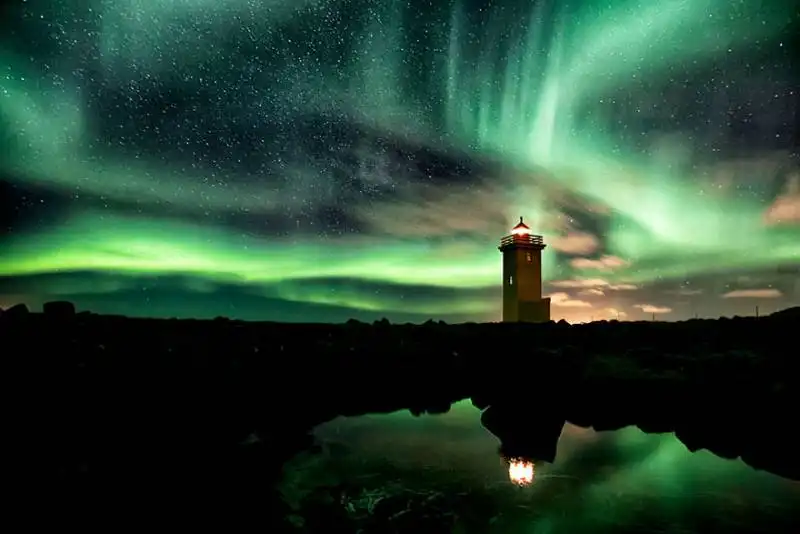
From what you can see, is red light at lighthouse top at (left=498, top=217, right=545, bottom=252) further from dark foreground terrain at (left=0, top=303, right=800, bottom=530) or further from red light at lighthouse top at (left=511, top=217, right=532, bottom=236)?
dark foreground terrain at (left=0, top=303, right=800, bottom=530)

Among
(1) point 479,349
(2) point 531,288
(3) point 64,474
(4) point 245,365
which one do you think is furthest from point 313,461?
(2) point 531,288

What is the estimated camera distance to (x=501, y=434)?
1286cm

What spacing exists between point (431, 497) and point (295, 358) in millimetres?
10148

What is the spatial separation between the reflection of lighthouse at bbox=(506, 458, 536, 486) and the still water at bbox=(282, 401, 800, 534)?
39 mm

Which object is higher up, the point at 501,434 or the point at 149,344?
the point at 149,344

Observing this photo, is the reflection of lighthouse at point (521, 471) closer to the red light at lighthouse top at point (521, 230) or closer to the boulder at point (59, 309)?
the boulder at point (59, 309)

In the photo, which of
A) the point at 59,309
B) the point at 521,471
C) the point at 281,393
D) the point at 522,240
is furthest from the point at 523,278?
the point at 59,309

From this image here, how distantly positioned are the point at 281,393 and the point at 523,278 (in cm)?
2497

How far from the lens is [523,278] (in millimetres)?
36688

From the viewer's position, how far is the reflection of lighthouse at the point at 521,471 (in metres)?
9.26

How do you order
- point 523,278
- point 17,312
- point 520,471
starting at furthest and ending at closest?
point 523,278 → point 17,312 → point 520,471

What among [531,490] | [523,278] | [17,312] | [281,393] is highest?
[523,278]

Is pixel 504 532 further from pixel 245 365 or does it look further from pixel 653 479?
pixel 245 365

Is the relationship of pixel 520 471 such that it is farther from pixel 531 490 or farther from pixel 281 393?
pixel 281 393
